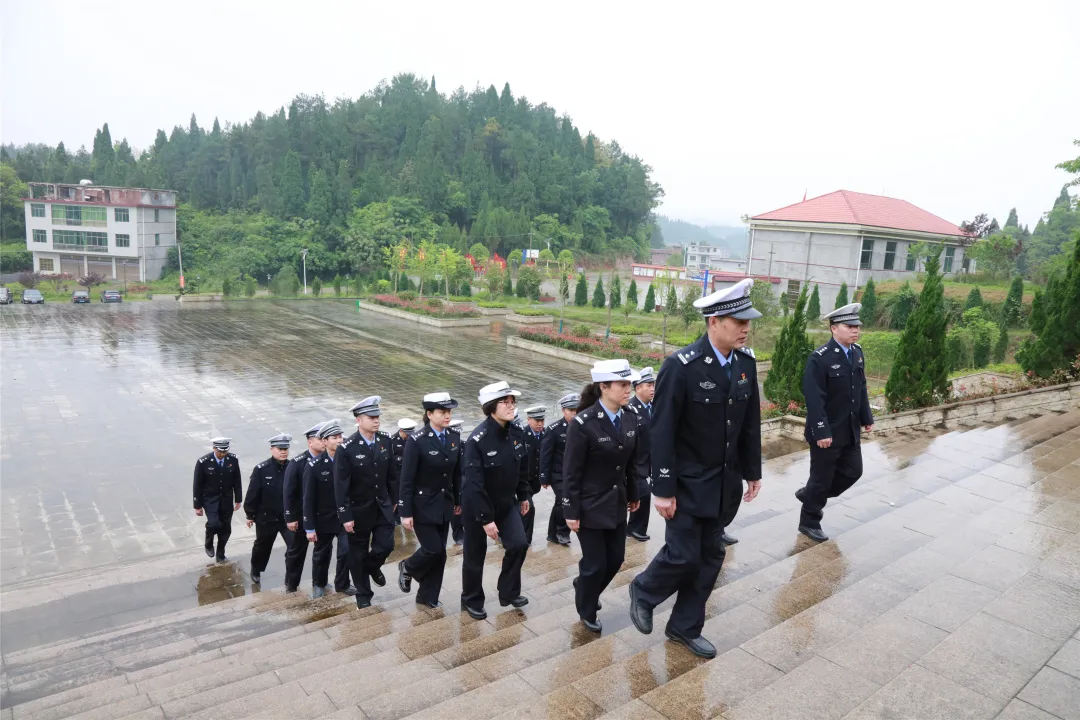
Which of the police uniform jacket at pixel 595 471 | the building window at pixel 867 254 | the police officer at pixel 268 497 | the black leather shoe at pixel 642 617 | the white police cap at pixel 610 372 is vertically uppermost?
the building window at pixel 867 254

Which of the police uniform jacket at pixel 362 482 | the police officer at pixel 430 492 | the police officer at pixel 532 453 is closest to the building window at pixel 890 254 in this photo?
the police officer at pixel 532 453

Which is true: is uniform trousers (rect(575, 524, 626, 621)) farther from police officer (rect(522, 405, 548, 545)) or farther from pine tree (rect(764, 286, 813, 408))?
pine tree (rect(764, 286, 813, 408))

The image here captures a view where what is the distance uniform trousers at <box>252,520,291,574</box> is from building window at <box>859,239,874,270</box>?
94.8 feet

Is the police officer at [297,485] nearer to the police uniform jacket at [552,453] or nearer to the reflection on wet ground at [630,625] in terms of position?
the reflection on wet ground at [630,625]

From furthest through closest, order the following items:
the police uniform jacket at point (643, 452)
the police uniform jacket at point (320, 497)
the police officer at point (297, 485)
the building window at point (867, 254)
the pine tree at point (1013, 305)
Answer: the building window at point (867, 254) → the pine tree at point (1013, 305) → the police officer at point (297, 485) → the police uniform jacket at point (320, 497) → the police uniform jacket at point (643, 452)

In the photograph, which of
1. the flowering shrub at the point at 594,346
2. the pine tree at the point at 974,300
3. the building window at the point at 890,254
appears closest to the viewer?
the flowering shrub at the point at 594,346

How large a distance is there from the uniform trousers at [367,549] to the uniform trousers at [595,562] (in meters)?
2.30

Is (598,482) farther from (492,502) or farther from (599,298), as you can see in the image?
(599,298)

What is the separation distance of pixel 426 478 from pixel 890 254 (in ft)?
103

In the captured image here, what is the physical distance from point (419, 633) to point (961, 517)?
14.1ft

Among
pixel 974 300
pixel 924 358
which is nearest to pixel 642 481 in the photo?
pixel 924 358

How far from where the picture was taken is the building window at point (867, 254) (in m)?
30.6

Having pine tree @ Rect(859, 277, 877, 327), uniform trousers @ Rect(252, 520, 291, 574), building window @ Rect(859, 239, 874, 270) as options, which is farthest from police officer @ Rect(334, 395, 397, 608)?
building window @ Rect(859, 239, 874, 270)

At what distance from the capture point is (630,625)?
162 inches
